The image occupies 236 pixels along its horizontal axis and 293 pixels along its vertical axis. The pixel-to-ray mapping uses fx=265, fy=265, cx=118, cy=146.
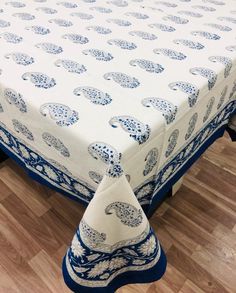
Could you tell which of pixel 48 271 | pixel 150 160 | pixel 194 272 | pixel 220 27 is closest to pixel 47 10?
pixel 220 27

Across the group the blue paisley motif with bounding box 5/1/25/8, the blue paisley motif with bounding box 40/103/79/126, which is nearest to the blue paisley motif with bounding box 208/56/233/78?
the blue paisley motif with bounding box 40/103/79/126

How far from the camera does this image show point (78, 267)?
53cm

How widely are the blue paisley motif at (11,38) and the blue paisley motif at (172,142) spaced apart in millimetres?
519

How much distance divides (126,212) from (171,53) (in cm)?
51

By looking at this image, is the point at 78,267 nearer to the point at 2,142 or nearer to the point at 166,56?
the point at 2,142

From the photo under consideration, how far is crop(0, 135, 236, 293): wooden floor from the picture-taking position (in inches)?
37.5

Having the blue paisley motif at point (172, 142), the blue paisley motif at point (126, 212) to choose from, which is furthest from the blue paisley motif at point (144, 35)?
the blue paisley motif at point (126, 212)

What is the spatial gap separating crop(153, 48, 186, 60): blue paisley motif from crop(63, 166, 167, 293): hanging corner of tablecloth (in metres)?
0.45

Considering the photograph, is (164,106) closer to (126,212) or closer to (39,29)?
(126,212)

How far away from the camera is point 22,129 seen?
0.66 metres

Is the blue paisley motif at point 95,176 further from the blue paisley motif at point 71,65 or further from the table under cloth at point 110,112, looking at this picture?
the blue paisley motif at point 71,65

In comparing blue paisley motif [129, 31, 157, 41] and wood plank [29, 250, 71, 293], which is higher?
blue paisley motif [129, 31, 157, 41]

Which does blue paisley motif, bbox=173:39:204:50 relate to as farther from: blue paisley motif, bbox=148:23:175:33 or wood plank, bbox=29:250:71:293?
wood plank, bbox=29:250:71:293

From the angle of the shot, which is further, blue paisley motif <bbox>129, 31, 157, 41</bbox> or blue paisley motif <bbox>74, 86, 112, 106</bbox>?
blue paisley motif <bbox>129, 31, 157, 41</bbox>
